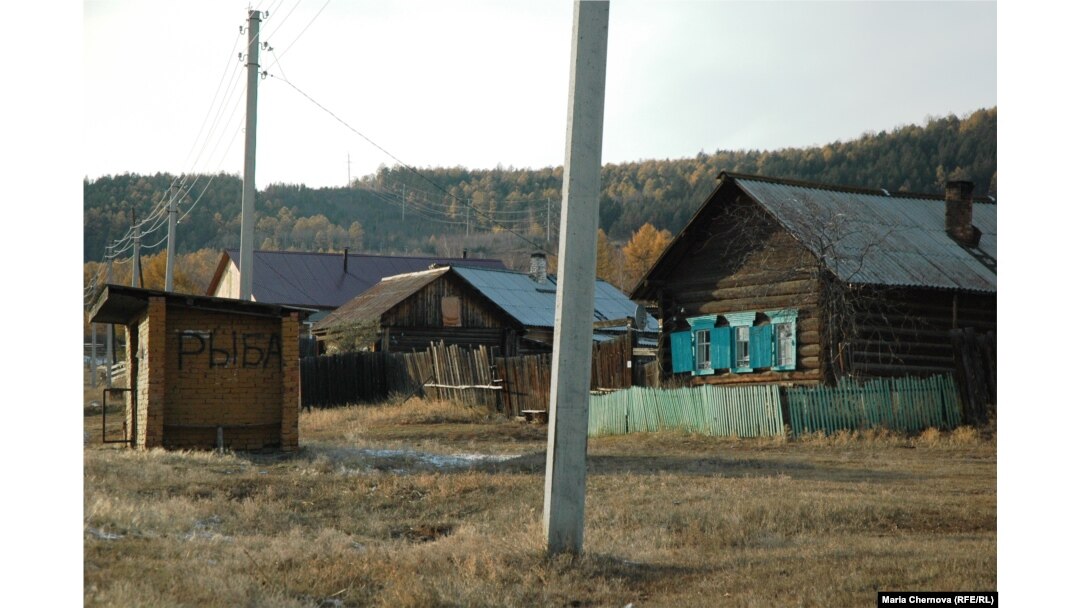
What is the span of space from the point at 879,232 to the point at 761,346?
3.84m

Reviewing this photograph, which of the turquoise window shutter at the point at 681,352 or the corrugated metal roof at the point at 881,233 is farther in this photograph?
the turquoise window shutter at the point at 681,352

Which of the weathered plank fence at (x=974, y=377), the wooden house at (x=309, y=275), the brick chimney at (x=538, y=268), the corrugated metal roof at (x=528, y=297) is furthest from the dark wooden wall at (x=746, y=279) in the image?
the wooden house at (x=309, y=275)

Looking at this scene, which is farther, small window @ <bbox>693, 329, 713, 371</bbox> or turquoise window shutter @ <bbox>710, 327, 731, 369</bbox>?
A: small window @ <bbox>693, 329, 713, 371</bbox>

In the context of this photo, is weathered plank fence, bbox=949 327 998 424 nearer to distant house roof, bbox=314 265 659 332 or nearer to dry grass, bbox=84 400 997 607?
dry grass, bbox=84 400 997 607

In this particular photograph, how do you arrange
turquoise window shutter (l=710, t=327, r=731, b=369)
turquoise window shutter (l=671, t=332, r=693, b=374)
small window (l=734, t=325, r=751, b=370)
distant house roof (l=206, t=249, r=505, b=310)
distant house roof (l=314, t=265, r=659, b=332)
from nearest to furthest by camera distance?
small window (l=734, t=325, r=751, b=370) < turquoise window shutter (l=710, t=327, r=731, b=369) < turquoise window shutter (l=671, t=332, r=693, b=374) < distant house roof (l=314, t=265, r=659, b=332) < distant house roof (l=206, t=249, r=505, b=310)

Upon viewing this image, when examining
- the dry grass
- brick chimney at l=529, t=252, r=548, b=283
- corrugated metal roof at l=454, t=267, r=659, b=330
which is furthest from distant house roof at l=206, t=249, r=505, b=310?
the dry grass

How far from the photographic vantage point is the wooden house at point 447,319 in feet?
130

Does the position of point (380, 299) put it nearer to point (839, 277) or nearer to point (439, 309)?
point (439, 309)

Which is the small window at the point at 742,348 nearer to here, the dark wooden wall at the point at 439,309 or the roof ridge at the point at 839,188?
the roof ridge at the point at 839,188

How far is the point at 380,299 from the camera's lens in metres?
42.2

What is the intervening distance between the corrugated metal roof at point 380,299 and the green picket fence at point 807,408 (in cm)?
1694

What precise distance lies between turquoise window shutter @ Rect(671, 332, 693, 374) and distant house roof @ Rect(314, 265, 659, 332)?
446 inches

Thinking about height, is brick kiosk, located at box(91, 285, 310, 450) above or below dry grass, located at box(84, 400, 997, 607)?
above

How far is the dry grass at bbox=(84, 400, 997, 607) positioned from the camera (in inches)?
322
